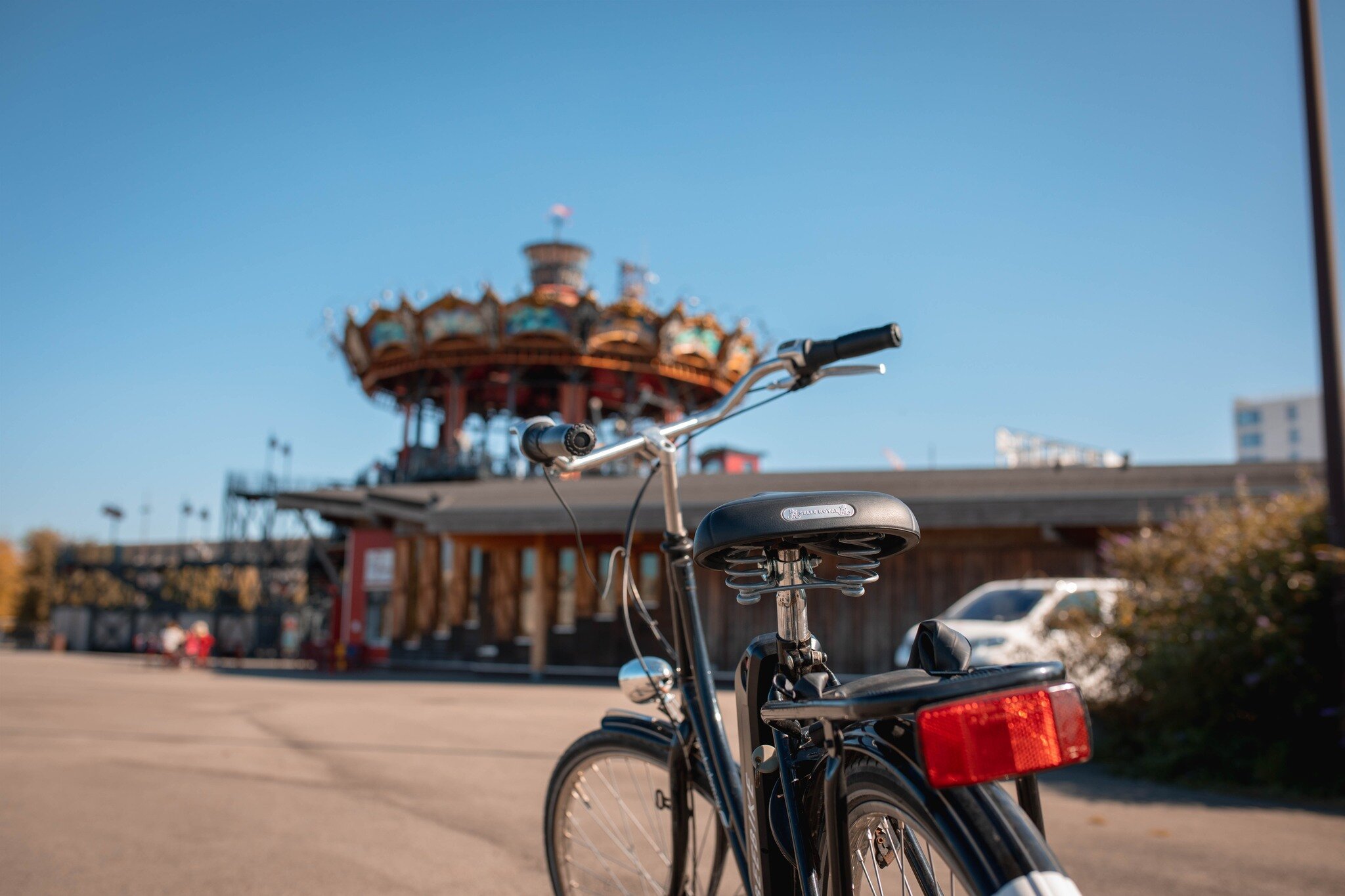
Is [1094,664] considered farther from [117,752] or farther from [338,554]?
[338,554]

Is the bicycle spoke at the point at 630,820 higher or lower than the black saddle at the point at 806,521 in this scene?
lower

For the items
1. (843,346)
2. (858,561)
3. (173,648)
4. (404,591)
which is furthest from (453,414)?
(858,561)

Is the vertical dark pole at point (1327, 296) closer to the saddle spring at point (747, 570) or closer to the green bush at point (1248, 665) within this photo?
the green bush at point (1248, 665)

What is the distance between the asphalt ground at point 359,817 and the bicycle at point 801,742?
68.6 inches

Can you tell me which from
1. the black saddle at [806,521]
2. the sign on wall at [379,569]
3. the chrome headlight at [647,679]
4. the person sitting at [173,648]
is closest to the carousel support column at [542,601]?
the sign on wall at [379,569]

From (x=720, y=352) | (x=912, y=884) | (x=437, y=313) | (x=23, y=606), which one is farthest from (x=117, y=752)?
(x=23, y=606)

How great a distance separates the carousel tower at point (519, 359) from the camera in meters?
39.2

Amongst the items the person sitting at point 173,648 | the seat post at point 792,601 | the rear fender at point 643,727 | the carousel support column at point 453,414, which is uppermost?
the carousel support column at point 453,414

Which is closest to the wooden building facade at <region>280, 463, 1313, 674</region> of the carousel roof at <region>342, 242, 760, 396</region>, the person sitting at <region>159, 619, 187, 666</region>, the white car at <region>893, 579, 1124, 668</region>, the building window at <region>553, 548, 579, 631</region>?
the building window at <region>553, 548, 579, 631</region>

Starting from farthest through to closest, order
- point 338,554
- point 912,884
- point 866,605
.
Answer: point 338,554, point 866,605, point 912,884

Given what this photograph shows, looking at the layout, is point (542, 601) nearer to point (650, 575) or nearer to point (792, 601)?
point (650, 575)

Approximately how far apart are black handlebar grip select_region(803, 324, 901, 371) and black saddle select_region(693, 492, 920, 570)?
425 mm

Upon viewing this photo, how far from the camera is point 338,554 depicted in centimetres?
4078

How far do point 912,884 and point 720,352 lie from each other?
135 ft
